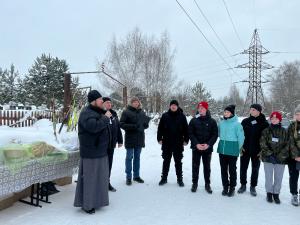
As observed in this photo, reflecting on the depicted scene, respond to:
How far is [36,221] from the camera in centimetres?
400

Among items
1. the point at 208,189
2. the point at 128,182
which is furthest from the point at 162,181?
the point at 208,189

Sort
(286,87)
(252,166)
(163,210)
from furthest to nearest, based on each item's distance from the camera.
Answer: (286,87) → (252,166) → (163,210)

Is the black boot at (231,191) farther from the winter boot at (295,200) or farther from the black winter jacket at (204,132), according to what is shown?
the winter boot at (295,200)

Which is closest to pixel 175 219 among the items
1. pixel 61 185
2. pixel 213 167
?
pixel 61 185

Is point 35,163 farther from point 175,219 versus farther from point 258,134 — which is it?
point 258,134

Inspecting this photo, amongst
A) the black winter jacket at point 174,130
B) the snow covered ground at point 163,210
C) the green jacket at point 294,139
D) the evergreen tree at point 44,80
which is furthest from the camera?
the evergreen tree at point 44,80

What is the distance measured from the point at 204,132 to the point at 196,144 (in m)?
0.26

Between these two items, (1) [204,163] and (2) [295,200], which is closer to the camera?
(2) [295,200]

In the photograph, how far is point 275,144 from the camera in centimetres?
492

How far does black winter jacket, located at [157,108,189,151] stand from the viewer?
5.84 meters

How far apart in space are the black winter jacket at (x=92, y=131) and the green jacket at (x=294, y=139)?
2846 mm

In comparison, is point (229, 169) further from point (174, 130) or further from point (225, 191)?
point (174, 130)

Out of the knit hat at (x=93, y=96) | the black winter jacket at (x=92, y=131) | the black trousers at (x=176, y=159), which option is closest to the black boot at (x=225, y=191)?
the black trousers at (x=176, y=159)

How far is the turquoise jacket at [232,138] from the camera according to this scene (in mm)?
5254
